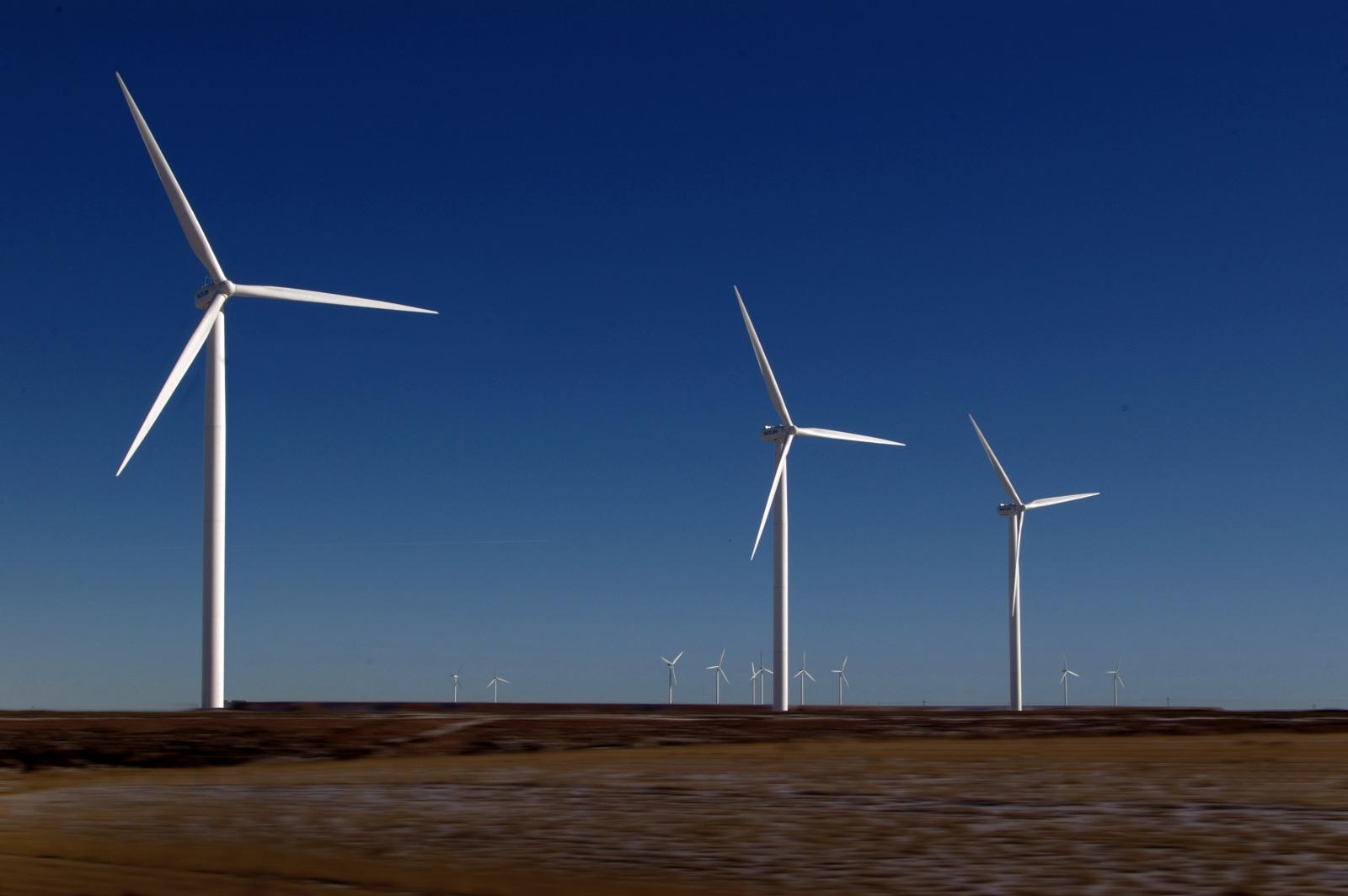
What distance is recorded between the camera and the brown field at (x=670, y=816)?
14.5 metres

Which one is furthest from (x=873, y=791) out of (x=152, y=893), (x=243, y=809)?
(x=152, y=893)

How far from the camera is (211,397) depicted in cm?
6931

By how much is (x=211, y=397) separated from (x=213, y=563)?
8913 mm

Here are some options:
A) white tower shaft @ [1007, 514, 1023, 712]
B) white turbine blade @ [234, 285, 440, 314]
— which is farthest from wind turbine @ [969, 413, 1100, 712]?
white turbine blade @ [234, 285, 440, 314]

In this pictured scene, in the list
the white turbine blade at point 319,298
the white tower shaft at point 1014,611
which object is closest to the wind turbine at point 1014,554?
the white tower shaft at point 1014,611

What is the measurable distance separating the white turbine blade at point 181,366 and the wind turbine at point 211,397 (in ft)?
0.14

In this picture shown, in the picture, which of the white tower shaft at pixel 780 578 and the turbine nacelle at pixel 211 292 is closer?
the turbine nacelle at pixel 211 292

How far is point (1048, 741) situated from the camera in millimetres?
37812

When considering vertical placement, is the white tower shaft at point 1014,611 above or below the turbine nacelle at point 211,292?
below

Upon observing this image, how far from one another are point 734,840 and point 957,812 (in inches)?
167

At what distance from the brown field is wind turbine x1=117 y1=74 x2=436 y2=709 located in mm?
29190

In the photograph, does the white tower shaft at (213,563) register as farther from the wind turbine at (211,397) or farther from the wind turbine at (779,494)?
the wind turbine at (779,494)

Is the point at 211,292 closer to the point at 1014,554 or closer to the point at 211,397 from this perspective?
the point at 211,397

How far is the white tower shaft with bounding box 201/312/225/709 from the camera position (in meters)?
66.8
